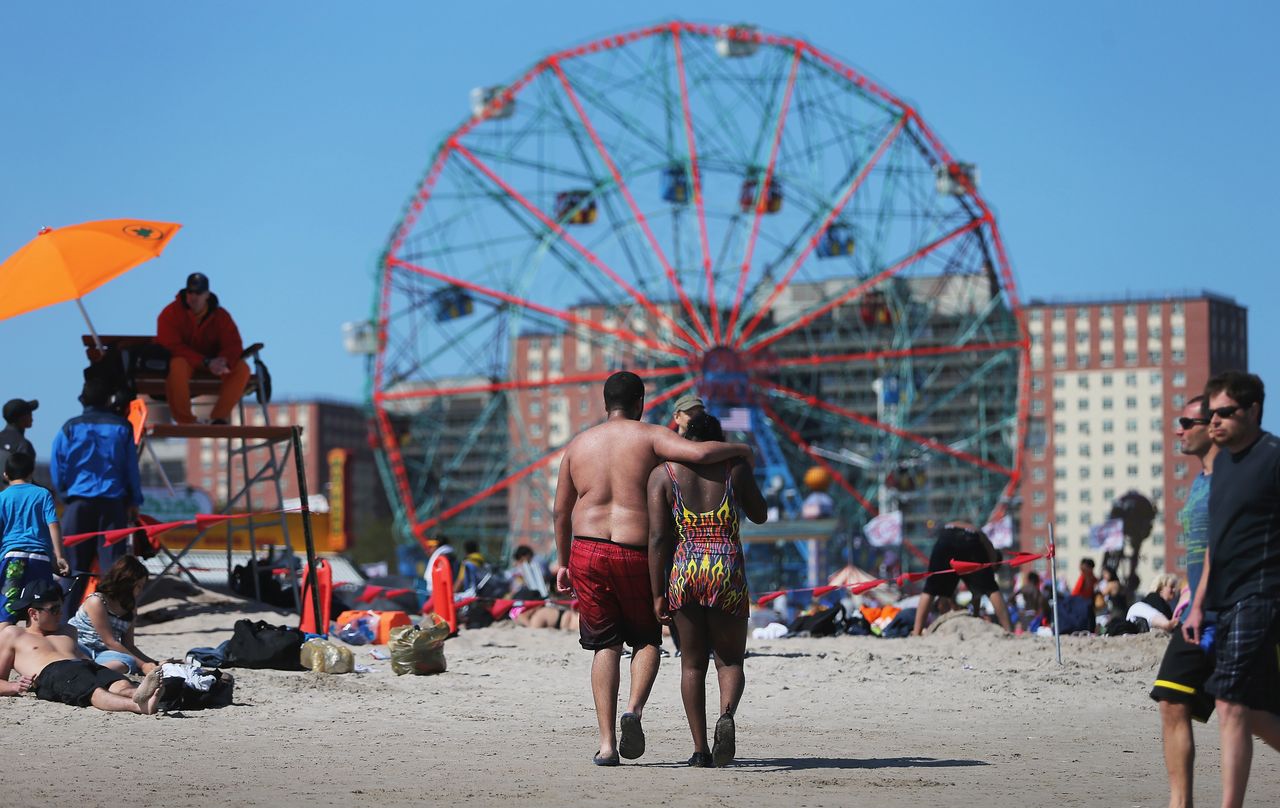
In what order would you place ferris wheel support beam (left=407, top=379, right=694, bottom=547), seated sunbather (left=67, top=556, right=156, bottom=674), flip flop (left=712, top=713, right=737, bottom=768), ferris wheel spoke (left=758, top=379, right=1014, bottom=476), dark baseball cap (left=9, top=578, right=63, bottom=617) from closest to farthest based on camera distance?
1. flip flop (left=712, top=713, right=737, bottom=768)
2. dark baseball cap (left=9, top=578, right=63, bottom=617)
3. seated sunbather (left=67, top=556, right=156, bottom=674)
4. ferris wheel support beam (left=407, top=379, right=694, bottom=547)
5. ferris wheel spoke (left=758, top=379, right=1014, bottom=476)

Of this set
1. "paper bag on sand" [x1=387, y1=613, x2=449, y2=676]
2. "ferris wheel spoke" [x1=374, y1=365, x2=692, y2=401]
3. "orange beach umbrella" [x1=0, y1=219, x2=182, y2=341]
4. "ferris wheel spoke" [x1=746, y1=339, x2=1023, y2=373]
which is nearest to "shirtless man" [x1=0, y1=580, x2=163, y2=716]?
"paper bag on sand" [x1=387, y1=613, x2=449, y2=676]

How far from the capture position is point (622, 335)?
36.3 m

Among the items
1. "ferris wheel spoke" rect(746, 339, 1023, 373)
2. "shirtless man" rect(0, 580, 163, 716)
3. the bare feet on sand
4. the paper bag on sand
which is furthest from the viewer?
"ferris wheel spoke" rect(746, 339, 1023, 373)

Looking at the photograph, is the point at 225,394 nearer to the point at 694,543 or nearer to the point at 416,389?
the point at 694,543

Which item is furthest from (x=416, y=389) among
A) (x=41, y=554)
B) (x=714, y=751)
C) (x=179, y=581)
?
(x=714, y=751)

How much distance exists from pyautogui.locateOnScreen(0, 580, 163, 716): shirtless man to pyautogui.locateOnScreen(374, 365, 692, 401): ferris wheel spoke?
1044 inches

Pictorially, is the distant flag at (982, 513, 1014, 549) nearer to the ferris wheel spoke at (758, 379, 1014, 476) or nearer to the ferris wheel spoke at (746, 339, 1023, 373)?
the ferris wheel spoke at (758, 379, 1014, 476)

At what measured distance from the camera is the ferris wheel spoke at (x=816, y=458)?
36156 millimetres

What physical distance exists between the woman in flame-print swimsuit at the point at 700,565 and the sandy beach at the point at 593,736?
0.42m

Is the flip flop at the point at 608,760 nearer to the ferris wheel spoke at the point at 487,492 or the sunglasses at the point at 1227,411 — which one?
the sunglasses at the point at 1227,411

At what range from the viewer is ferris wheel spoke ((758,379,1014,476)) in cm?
3606

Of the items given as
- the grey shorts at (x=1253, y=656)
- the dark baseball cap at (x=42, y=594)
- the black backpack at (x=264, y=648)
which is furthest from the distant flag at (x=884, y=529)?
the grey shorts at (x=1253, y=656)

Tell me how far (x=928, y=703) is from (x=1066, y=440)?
149615 mm

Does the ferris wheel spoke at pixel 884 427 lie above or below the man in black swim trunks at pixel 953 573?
above
